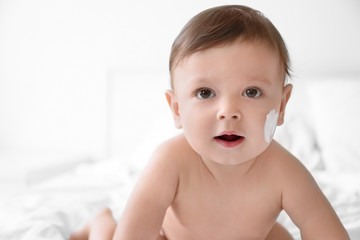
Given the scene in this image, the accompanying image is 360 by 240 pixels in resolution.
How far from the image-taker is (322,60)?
106 inches

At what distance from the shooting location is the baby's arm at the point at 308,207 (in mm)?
846

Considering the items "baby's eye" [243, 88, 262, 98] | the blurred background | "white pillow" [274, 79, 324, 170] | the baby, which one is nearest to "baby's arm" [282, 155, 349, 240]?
the baby

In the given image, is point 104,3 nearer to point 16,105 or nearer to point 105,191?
point 16,105

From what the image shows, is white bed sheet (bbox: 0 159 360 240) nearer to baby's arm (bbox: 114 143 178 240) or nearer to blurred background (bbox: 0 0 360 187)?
baby's arm (bbox: 114 143 178 240)

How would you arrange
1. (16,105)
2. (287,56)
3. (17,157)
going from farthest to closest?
(16,105), (17,157), (287,56)

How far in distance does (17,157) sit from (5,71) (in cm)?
87


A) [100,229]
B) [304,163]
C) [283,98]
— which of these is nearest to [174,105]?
[283,98]

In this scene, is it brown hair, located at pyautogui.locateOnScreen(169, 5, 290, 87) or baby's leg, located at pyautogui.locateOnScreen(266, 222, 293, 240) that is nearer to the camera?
brown hair, located at pyautogui.locateOnScreen(169, 5, 290, 87)

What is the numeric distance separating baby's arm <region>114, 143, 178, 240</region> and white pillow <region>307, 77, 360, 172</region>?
4.20 ft

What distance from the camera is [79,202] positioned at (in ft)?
4.75

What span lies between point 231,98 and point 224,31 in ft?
0.43

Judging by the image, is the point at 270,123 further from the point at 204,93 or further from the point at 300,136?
the point at 300,136

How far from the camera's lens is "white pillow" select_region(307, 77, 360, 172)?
1.94m

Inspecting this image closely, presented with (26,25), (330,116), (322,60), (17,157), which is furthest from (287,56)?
(26,25)
